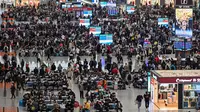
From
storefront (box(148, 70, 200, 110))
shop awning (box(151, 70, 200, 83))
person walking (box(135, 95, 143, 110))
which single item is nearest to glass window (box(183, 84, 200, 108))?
storefront (box(148, 70, 200, 110))

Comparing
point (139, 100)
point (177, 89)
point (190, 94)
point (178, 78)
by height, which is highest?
point (178, 78)

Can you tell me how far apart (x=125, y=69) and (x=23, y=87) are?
25.5 ft

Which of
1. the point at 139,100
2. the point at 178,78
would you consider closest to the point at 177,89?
the point at 178,78

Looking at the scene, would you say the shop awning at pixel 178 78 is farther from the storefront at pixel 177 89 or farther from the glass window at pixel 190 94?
the glass window at pixel 190 94

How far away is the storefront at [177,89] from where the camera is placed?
3891 cm

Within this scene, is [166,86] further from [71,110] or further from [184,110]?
[71,110]

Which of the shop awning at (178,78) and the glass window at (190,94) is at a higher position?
the shop awning at (178,78)

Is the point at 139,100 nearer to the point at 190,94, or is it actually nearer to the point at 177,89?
the point at 177,89

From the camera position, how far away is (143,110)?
3941cm

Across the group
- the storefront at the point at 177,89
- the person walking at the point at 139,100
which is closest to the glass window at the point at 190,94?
the storefront at the point at 177,89

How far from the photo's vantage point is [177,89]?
39188mm

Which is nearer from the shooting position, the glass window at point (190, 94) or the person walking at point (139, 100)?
the person walking at point (139, 100)

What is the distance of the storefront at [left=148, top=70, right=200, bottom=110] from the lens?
128 feet

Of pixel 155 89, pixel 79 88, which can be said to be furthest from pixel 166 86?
pixel 79 88
